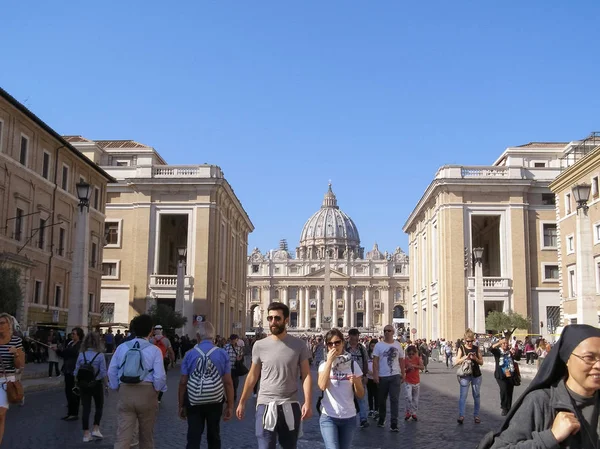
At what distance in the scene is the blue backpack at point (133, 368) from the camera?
23.8 feet

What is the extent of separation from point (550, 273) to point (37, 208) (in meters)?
37.9

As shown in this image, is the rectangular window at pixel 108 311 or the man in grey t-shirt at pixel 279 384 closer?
the man in grey t-shirt at pixel 279 384

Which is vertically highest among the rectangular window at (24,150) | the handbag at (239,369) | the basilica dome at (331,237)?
the basilica dome at (331,237)

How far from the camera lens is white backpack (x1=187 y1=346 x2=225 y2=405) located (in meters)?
7.34

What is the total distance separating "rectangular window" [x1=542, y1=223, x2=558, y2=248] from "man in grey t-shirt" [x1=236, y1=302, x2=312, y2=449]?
5182cm

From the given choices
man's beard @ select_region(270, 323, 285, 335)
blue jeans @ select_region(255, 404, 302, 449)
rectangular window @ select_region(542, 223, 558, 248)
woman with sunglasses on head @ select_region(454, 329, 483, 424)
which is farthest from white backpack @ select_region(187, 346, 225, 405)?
rectangular window @ select_region(542, 223, 558, 248)

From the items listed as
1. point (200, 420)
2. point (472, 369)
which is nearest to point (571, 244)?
point (472, 369)

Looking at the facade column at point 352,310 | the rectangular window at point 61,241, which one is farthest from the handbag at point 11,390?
the facade column at point 352,310

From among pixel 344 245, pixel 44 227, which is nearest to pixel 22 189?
pixel 44 227

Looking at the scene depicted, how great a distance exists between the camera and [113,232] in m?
54.9

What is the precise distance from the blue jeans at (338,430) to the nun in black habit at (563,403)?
4.30m

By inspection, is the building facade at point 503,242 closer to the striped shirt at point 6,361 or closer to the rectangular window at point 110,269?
the rectangular window at point 110,269

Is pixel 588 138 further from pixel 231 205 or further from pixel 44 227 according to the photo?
pixel 44 227

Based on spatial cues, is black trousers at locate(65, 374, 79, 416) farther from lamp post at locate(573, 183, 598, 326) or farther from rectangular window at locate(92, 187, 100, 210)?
rectangular window at locate(92, 187, 100, 210)
